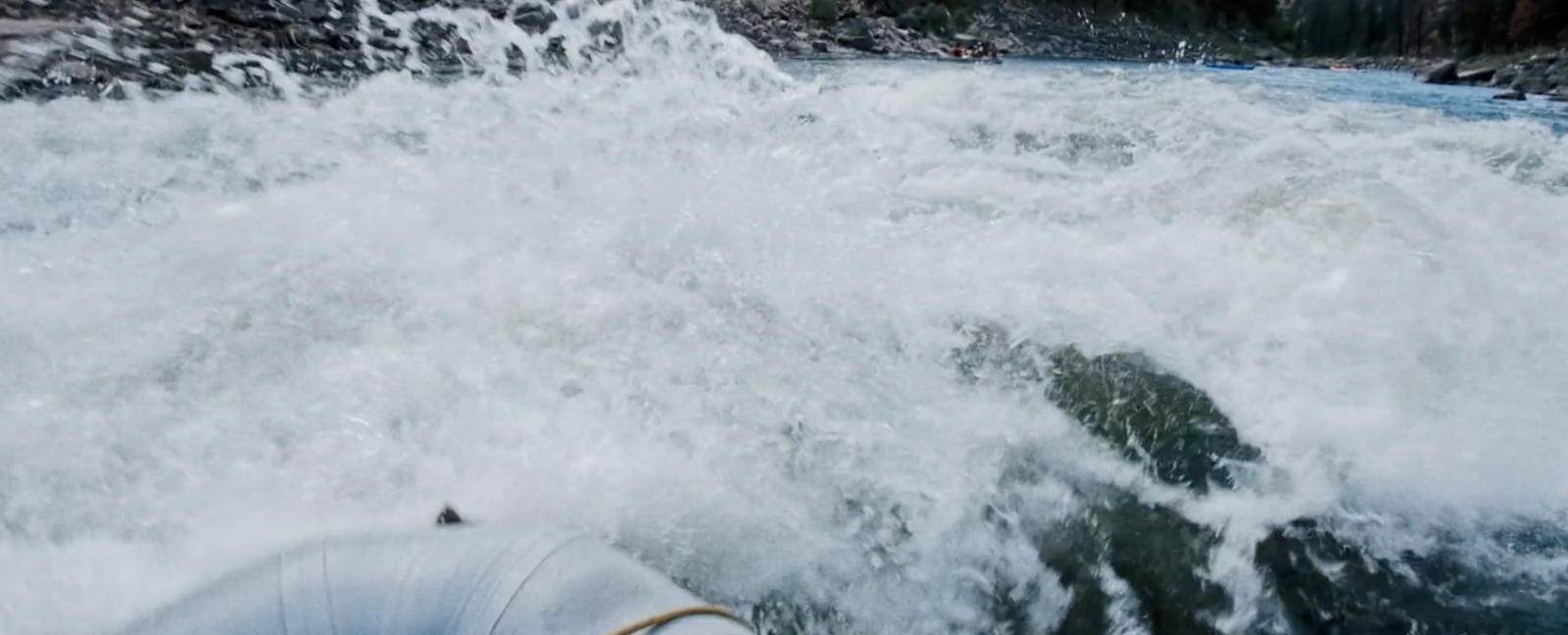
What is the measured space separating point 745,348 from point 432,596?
127cm

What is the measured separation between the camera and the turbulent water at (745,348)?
193 cm

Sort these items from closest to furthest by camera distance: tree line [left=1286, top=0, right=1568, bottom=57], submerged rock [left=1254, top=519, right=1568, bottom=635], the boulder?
1. submerged rock [left=1254, top=519, right=1568, bottom=635]
2. the boulder
3. tree line [left=1286, top=0, right=1568, bottom=57]

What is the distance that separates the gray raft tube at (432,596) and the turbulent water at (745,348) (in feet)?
1.27

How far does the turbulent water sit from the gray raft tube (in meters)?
0.39

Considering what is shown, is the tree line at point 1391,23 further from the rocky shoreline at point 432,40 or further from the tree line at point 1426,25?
the rocky shoreline at point 432,40

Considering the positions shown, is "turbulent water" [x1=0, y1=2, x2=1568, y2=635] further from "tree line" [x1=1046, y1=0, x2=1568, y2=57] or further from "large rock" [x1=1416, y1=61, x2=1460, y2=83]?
"tree line" [x1=1046, y1=0, x2=1568, y2=57]

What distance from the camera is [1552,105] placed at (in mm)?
13188

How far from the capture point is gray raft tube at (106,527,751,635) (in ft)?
4.35

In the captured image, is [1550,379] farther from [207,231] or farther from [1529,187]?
[207,231]

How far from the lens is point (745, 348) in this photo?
2.53 m

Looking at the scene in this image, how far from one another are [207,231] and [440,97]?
1690 mm

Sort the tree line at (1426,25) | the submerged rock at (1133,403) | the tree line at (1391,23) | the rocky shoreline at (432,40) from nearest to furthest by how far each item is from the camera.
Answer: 1. the submerged rock at (1133,403)
2. the rocky shoreline at (432,40)
3. the tree line at (1426,25)
4. the tree line at (1391,23)

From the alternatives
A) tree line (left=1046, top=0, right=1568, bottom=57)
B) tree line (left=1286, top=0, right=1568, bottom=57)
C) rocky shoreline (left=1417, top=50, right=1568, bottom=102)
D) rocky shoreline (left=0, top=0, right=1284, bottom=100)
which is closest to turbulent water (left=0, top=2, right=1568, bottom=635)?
rocky shoreline (left=0, top=0, right=1284, bottom=100)

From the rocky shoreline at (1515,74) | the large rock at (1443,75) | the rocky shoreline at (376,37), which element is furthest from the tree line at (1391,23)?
the large rock at (1443,75)
